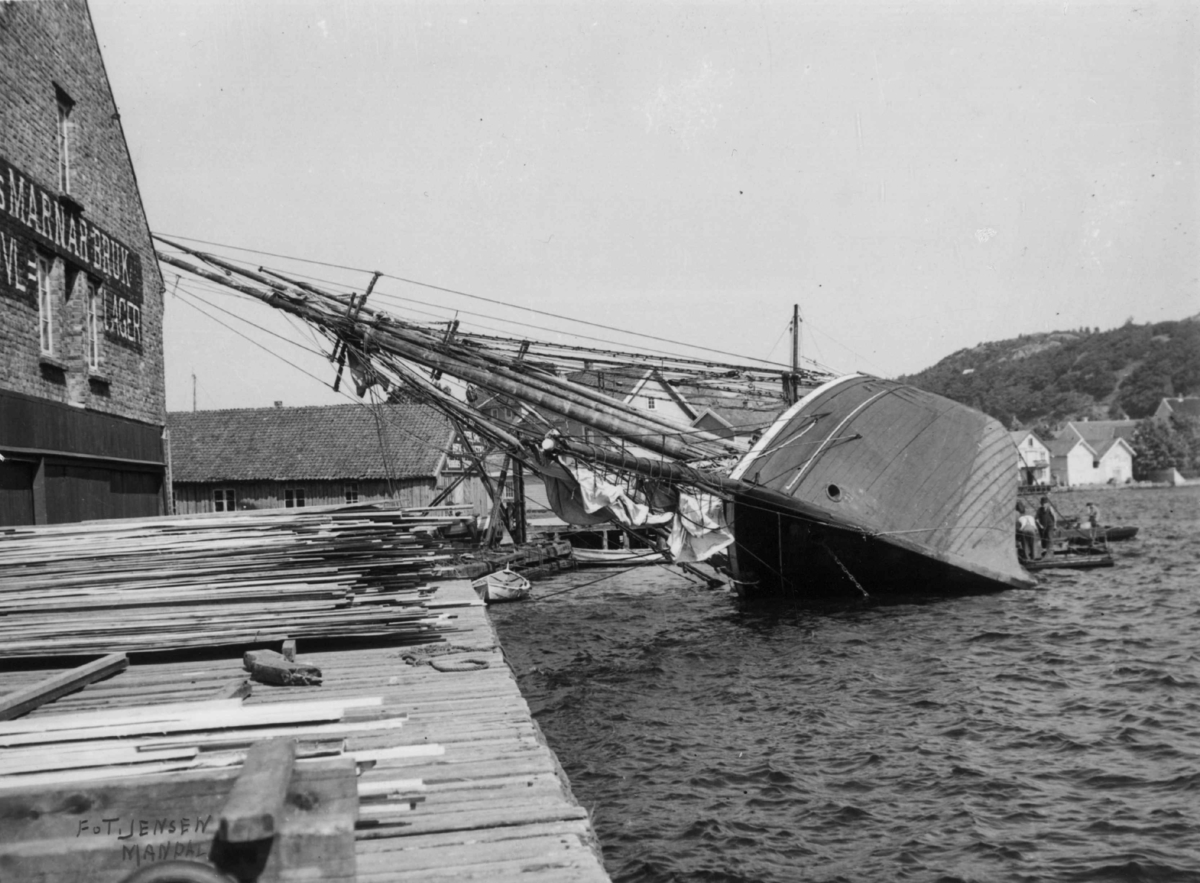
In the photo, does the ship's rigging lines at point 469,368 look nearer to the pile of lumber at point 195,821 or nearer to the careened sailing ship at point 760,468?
the careened sailing ship at point 760,468

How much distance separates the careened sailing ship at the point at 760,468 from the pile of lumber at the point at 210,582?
8.43 m

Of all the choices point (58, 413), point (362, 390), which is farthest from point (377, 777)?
point (362, 390)

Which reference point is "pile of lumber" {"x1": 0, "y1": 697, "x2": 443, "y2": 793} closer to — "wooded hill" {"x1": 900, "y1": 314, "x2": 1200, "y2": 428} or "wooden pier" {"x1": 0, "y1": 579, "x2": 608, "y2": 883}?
"wooden pier" {"x1": 0, "y1": 579, "x2": 608, "y2": 883}

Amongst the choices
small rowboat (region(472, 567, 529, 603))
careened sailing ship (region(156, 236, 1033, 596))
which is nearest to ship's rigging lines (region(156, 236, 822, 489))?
careened sailing ship (region(156, 236, 1033, 596))

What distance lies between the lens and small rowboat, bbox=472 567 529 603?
27438 mm

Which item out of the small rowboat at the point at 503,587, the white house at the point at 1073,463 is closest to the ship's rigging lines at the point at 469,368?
the small rowboat at the point at 503,587

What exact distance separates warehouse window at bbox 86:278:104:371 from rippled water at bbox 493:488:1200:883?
929 centimetres

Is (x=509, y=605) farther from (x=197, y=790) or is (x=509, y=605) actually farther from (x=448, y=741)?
(x=197, y=790)

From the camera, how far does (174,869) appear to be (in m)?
2.97

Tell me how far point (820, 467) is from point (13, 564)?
16.4 m

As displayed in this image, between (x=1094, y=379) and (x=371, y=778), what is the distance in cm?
19153

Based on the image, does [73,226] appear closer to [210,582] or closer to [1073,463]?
[210,582]

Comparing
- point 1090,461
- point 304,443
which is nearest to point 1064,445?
point 1090,461

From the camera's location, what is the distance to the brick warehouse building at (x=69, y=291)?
14547 millimetres
